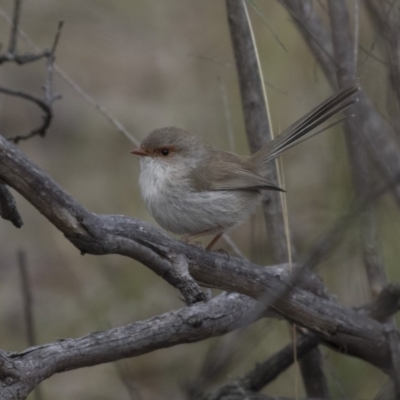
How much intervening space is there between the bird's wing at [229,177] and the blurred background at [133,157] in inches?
8.3

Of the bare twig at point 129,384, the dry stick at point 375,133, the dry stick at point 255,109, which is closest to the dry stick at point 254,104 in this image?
the dry stick at point 255,109

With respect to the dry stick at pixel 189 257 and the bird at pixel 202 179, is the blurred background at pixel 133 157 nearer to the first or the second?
the bird at pixel 202 179

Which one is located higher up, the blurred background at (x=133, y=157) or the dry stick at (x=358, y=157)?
the blurred background at (x=133, y=157)

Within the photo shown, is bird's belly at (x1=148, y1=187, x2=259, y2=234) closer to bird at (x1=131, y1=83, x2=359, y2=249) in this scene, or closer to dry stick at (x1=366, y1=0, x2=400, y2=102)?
bird at (x1=131, y1=83, x2=359, y2=249)

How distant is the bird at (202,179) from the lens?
4.61 meters

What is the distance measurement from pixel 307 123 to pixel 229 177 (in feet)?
1.96

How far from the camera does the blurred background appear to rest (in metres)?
5.93

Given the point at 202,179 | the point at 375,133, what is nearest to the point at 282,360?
the point at 202,179

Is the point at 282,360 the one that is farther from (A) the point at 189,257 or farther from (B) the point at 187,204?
(A) the point at 189,257

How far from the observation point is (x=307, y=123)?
15.1ft

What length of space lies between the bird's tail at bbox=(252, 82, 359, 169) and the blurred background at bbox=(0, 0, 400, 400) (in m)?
0.15

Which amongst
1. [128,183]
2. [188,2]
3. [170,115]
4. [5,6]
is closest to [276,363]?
[128,183]

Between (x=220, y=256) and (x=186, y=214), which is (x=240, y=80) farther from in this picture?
(x=220, y=256)

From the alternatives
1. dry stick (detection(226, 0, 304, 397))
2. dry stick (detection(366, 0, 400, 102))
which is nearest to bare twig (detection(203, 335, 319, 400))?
dry stick (detection(226, 0, 304, 397))
